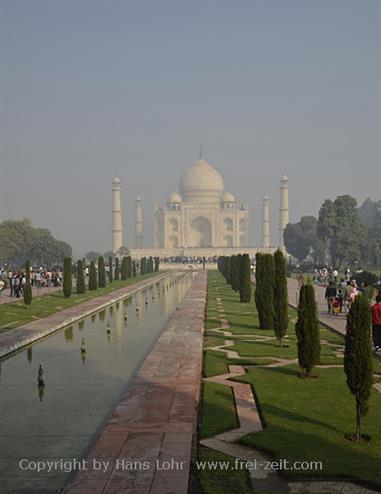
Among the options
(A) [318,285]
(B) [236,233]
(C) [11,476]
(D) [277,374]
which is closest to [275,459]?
A: (C) [11,476]

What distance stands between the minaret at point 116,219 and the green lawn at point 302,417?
176 ft

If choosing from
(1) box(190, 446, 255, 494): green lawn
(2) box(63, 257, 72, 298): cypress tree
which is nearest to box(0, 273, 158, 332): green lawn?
(2) box(63, 257, 72, 298): cypress tree

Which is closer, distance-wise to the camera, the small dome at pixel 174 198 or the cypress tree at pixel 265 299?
the cypress tree at pixel 265 299

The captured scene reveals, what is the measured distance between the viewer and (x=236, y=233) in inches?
2504

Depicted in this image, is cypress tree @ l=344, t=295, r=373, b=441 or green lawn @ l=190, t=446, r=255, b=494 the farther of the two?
cypress tree @ l=344, t=295, r=373, b=441

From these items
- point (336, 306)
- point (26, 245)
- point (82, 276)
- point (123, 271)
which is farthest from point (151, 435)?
point (26, 245)

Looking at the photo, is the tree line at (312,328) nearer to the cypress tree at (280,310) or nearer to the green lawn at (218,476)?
the cypress tree at (280,310)

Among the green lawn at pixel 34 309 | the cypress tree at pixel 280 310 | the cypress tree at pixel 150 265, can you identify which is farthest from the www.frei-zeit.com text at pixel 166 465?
the cypress tree at pixel 150 265

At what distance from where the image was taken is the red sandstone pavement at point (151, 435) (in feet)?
11.9

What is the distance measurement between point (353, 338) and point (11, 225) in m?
42.5

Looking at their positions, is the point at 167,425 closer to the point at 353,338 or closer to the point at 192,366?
the point at 353,338

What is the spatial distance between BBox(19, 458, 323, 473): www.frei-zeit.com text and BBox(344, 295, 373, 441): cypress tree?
90 centimetres

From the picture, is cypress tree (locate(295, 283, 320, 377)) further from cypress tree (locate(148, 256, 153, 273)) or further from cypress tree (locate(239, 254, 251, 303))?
cypress tree (locate(148, 256, 153, 273))

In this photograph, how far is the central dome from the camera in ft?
210
